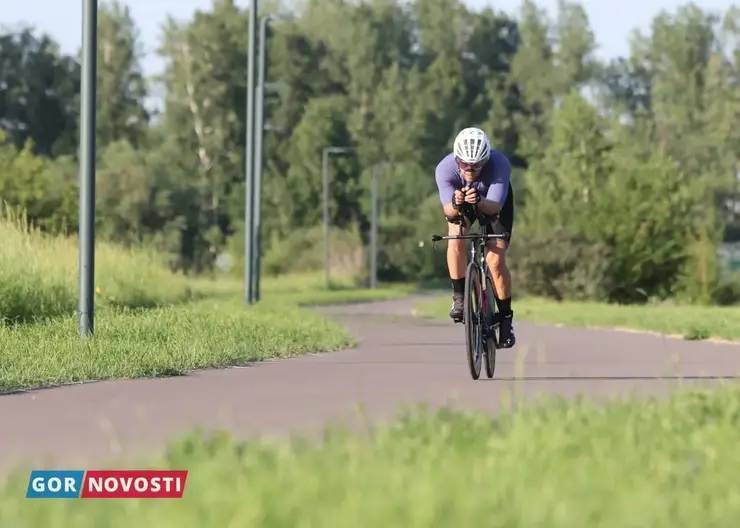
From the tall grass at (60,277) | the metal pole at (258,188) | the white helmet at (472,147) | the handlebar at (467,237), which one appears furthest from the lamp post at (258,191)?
the white helmet at (472,147)

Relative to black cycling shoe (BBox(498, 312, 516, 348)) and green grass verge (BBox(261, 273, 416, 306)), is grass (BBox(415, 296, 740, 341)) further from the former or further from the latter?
green grass verge (BBox(261, 273, 416, 306))

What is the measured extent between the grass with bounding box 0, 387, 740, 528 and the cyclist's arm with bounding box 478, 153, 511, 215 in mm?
3093

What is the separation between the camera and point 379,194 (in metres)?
78.6

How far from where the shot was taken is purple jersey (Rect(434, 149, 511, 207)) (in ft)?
35.8

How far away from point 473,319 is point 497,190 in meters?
1.03

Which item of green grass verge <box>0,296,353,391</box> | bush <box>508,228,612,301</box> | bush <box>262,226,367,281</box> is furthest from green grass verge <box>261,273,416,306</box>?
green grass verge <box>0,296,353,391</box>

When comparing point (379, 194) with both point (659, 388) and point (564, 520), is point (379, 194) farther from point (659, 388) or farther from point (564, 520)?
point (564, 520)

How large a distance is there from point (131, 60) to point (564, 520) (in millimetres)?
88026

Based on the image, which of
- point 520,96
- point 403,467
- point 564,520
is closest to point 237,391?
point 403,467

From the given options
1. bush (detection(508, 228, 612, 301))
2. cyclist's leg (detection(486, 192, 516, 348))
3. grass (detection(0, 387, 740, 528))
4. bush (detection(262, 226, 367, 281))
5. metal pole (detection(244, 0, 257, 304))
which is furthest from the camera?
bush (detection(262, 226, 367, 281))

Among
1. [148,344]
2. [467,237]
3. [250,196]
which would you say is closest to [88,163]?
[148,344]

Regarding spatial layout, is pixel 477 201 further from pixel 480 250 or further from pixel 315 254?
pixel 315 254

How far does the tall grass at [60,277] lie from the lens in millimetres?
17828

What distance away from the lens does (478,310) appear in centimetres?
1127
